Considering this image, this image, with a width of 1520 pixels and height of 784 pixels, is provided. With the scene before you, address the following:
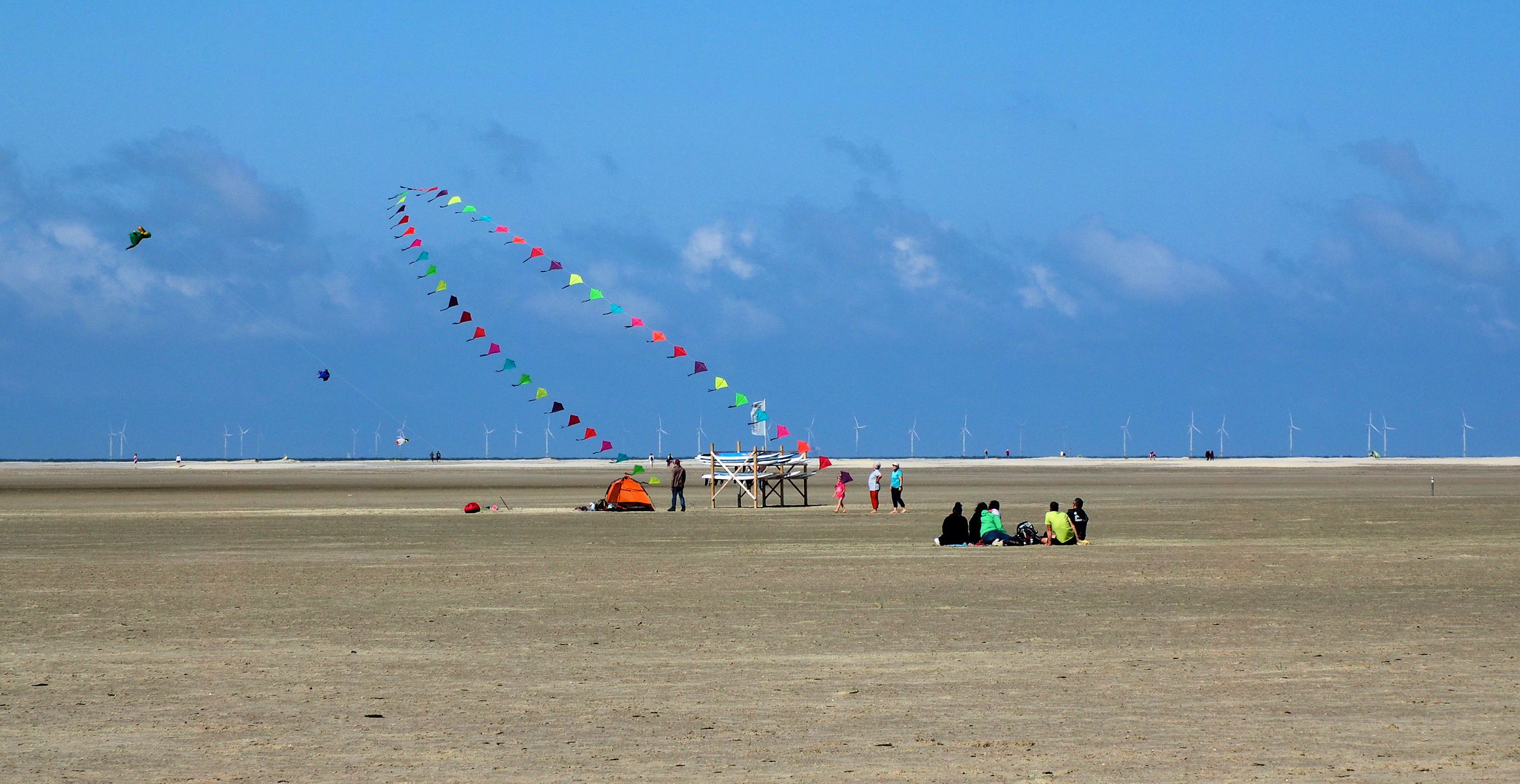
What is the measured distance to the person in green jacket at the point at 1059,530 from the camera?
29219mm

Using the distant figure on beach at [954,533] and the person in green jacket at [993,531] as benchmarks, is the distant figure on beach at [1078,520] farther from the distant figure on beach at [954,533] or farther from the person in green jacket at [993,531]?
the distant figure on beach at [954,533]

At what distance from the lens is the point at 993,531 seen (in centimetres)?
2967

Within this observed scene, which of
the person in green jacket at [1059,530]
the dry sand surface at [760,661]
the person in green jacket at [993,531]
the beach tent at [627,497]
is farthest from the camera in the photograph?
the beach tent at [627,497]

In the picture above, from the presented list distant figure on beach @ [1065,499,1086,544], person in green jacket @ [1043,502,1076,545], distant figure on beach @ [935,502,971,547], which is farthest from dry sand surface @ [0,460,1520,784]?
person in green jacket @ [1043,502,1076,545]

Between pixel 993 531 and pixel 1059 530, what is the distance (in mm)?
1310

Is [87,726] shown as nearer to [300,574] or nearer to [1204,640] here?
[1204,640]

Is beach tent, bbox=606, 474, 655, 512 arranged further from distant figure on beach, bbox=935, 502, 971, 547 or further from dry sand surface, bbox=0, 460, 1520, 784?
distant figure on beach, bbox=935, 502, 971, 547

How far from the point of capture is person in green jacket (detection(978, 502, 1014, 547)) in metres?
29.4

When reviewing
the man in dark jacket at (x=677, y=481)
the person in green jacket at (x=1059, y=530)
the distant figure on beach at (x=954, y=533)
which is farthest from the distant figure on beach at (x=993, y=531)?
the man in dark jacket at (x=677, y=481)

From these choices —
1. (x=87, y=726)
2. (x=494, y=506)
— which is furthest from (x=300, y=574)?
(x=494, y=506)

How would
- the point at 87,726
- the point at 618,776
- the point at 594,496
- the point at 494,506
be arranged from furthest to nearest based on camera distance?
the point at 594,496 → the point at 494,506 → the point at 87,726 → the point at 618,776

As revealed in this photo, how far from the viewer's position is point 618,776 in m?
8.96

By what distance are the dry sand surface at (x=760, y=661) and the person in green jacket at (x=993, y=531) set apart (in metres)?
1.51

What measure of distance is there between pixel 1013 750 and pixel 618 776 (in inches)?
103
